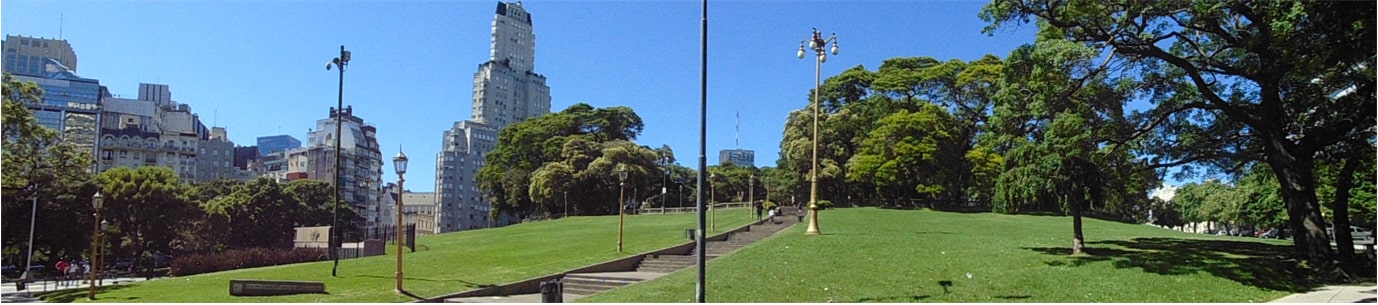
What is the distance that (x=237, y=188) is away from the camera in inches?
2537

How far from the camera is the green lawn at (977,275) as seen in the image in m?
14.6

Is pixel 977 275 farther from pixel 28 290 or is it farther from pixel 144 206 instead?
pixel 144 206

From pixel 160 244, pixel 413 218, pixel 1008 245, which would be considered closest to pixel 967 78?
pixel 1008 245

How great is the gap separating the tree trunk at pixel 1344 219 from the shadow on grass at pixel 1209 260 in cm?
97

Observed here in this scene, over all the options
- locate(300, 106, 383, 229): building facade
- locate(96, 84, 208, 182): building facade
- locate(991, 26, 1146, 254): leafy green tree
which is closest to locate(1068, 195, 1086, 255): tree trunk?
locate(991, 26, 1146, 254): leafy green tree

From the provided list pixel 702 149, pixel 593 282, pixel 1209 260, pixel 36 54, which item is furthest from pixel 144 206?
pixel 36 54

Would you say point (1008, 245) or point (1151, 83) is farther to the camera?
point (1008, 245)

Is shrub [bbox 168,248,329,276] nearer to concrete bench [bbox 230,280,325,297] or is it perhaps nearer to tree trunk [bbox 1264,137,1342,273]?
concrete bench [bbox 230,280,325,297]

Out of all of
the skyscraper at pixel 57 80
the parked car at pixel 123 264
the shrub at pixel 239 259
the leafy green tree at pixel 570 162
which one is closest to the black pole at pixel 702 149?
the shrub at pixel 239 259

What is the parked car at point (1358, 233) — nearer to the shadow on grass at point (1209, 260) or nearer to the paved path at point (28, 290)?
the shadow on grass at point (1209, 260)

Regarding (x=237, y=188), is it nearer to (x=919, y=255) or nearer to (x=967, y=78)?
(x=967, y=78)

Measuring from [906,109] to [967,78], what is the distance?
4.51 meters

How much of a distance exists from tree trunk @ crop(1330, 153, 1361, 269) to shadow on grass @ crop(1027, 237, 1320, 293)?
3.18 ft

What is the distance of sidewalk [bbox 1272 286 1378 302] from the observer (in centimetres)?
1419
